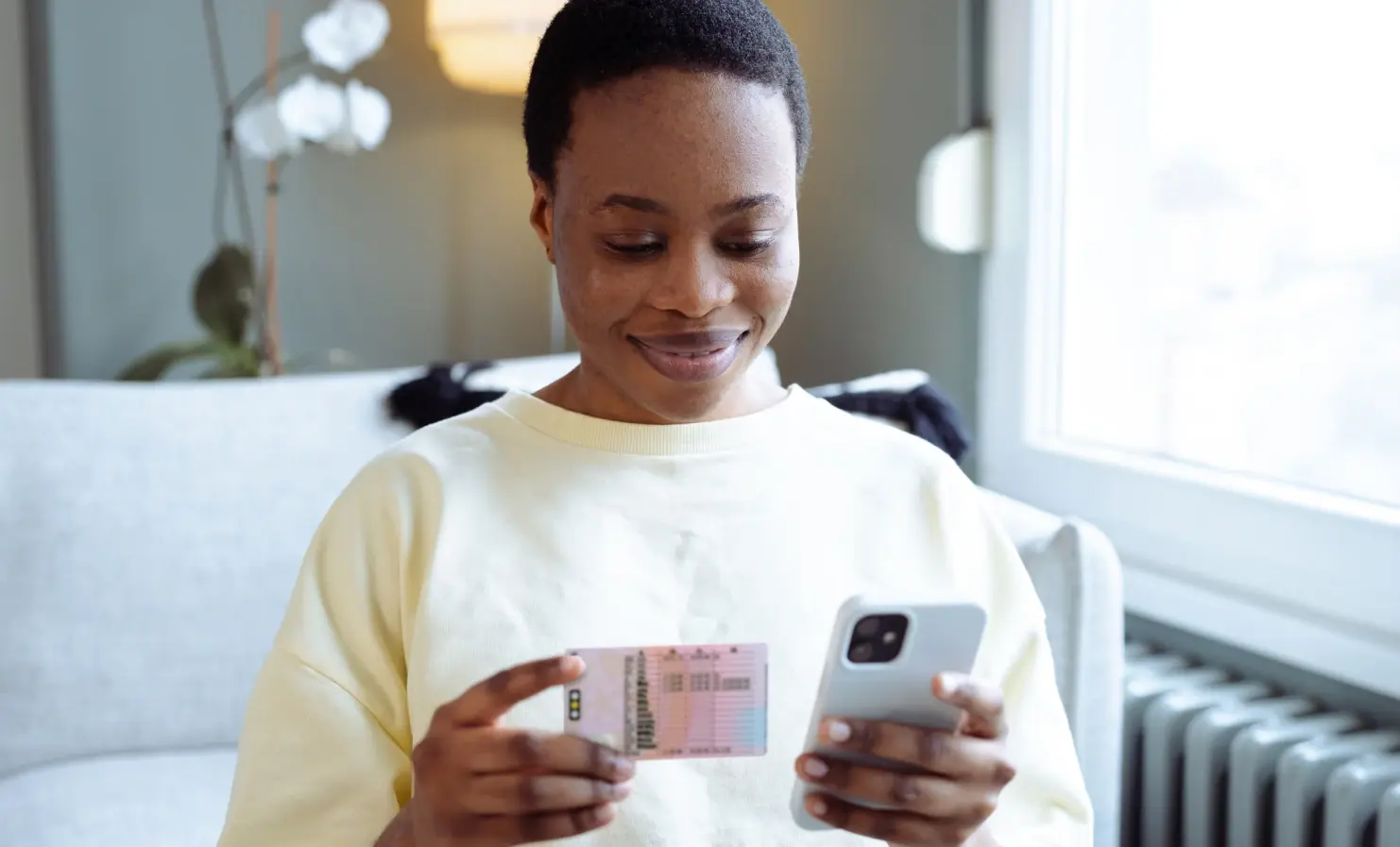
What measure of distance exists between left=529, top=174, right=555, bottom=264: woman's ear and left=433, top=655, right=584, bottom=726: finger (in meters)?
0.30

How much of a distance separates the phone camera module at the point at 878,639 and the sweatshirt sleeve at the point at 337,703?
12.7 inches

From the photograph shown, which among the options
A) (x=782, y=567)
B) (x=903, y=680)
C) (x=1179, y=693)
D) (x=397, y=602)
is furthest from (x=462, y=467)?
(x=1179, y=693)

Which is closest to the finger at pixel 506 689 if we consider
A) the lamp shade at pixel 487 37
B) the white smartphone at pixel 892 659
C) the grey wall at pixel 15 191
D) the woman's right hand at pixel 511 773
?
the woman's right hand at pixel 511 773

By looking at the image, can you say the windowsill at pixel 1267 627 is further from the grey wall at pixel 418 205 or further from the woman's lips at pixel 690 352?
the woman's lips at pixel 690 352

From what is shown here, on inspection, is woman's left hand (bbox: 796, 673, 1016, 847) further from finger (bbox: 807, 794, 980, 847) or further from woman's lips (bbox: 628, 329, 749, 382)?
woman's lips (bbox: 628, 329, 749, 382)

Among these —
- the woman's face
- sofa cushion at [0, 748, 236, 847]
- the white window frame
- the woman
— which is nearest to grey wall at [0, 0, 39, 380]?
sofa cushion at [0, 748, 236, 847]

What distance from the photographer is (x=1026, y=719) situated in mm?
895

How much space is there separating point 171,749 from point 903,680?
1.15 m

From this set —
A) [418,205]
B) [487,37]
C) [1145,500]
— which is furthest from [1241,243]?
[418,205]

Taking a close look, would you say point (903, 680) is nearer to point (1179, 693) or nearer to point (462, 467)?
point (462, 467)

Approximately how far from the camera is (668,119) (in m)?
0.79

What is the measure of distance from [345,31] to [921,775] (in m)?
1.75

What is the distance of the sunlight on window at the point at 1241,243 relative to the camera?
4.68 ft

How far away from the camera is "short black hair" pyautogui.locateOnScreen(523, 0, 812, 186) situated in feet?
2.62
